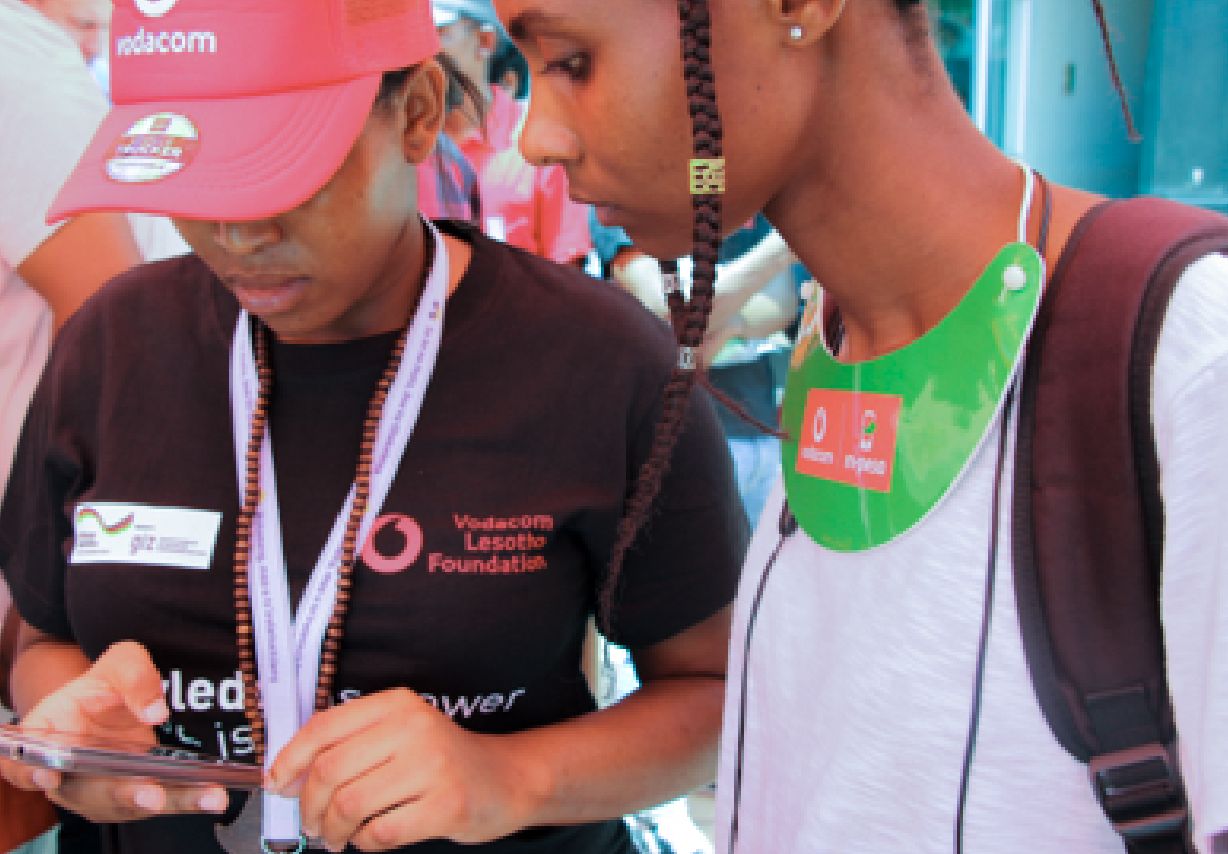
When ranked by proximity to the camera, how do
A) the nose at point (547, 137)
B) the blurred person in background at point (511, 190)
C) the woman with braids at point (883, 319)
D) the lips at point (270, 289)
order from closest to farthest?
the woman with braids at point (883, 319) → the nose at point (547, 137) → the lips at point (270, 289) → the blurred person in background at point (511, 190)

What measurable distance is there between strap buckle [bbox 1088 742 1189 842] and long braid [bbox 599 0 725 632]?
391mm

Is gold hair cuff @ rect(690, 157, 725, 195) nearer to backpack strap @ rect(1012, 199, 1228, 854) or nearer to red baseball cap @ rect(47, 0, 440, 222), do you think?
backpack strap @ rect(1012, 199, 1228, 854)

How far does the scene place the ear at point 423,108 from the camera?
3.85 feet

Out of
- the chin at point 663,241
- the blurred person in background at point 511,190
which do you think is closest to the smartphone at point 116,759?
the chin at point 663,241

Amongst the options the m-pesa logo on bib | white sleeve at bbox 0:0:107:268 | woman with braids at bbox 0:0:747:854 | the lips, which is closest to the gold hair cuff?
the m-pesa logo on bib

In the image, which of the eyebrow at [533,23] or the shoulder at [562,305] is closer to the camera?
the eyebrow at [533,23]

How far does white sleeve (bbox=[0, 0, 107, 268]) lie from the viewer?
147 centimetres

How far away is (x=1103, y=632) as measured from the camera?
631 millimetres

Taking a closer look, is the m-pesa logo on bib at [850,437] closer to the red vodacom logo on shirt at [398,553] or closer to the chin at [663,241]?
the chin at [663,241]

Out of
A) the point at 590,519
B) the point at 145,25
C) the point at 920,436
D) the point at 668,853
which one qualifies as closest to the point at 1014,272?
the point at 920,436

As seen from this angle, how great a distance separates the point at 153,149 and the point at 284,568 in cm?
46

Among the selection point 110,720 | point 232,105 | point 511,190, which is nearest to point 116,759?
point 110,720

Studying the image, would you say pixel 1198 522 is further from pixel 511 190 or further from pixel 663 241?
pixel 511 190

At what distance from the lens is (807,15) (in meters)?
0.70
